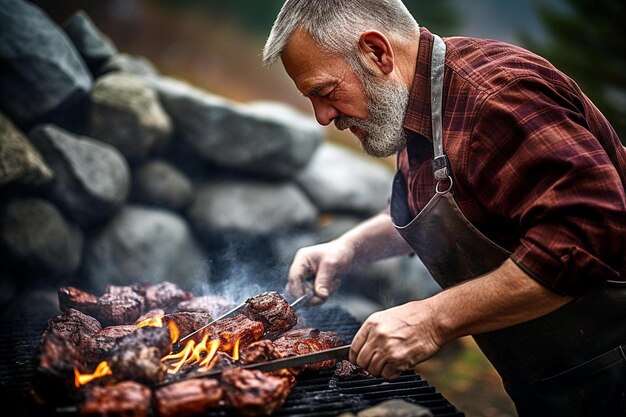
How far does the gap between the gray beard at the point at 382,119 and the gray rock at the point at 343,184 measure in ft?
14.3

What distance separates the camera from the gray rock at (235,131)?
253 inches

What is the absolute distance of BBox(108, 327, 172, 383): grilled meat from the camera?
247 cm

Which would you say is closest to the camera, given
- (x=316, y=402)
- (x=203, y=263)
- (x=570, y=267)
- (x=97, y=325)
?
(x=570, y=267)

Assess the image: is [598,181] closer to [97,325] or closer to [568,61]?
[97,325]

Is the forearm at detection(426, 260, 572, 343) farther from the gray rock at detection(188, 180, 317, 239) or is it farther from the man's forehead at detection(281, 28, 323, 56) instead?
the gray rock at detection(188, 180, 317, 239)

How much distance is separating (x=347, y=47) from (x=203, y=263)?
4168 mm

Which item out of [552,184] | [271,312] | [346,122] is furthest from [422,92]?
[271,312]

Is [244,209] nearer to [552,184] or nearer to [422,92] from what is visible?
[422,92]

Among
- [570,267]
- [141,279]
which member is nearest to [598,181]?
[570,267]

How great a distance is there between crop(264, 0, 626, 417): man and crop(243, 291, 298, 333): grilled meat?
74 cm

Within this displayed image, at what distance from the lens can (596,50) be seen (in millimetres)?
10297

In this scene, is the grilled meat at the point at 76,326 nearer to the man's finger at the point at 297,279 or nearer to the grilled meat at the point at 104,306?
the grilled meat at the point at 104,306

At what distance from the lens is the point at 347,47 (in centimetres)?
285

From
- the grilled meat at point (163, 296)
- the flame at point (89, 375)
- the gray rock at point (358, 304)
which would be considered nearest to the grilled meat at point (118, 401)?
the flame at point (89, 375)
